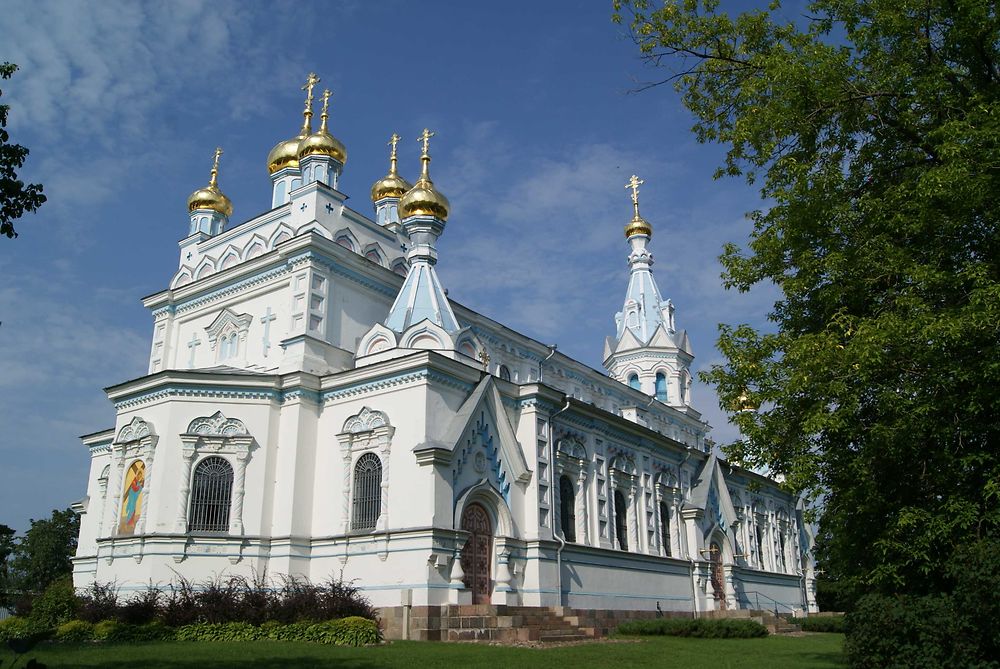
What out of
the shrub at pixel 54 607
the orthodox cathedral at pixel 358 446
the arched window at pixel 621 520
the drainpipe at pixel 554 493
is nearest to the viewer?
the shrub at pixel 54 607

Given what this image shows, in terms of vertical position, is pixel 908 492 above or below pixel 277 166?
below

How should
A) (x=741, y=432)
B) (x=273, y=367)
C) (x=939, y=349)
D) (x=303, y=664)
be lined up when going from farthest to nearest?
1. (x=273, y=367)
2. (x=741, y=432)
3. (x=303, y=664)
4. (x=939, y=349)

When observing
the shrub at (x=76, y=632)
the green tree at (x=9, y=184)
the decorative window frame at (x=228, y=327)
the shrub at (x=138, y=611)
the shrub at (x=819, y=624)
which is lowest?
the shrub at (x=819, y=624)

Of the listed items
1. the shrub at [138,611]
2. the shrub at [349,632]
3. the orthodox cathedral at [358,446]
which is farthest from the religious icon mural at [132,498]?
the shrub at [349,632]

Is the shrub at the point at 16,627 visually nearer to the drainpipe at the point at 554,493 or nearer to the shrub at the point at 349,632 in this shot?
the shrub at the point at 349,632

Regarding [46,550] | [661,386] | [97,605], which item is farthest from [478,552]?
[46,550]

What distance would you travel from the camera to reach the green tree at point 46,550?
33375 mm

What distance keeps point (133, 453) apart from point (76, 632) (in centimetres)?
489

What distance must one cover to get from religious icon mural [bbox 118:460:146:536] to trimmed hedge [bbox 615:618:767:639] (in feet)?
36.8

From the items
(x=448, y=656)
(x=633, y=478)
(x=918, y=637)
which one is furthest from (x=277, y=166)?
(x=918, y=637)

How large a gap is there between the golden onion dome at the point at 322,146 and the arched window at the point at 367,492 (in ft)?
30.4

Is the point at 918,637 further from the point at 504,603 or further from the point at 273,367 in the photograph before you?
the point at 273,367

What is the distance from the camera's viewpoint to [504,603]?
57.8 feet

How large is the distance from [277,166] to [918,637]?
68.4 ft
